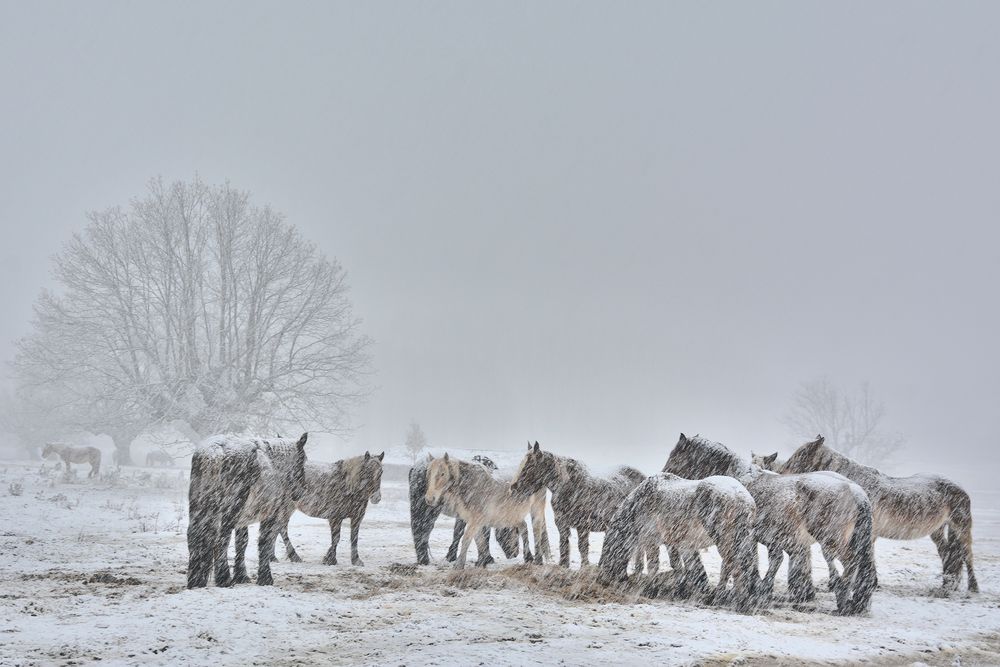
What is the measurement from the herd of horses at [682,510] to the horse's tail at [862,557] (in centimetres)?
1

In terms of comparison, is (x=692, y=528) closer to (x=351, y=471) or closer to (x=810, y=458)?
(x=810, y=458)

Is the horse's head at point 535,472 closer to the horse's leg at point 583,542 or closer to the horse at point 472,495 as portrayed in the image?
the horse at point 472,495

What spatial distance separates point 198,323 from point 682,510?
2366 cm

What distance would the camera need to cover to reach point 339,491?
38.9 ft

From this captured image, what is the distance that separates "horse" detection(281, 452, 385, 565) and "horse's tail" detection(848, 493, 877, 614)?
7.57m

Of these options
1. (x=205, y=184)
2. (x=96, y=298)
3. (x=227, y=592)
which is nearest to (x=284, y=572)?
(x=227, y=592)

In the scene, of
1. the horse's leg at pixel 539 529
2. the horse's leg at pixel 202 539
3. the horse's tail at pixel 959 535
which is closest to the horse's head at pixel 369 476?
the horse's leg at pixel 539 529

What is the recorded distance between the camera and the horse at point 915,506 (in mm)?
9789

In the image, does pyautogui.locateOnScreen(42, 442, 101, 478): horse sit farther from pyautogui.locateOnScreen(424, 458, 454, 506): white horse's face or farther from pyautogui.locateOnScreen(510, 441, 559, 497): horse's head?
pyautogui.locateOnScreen(510, 441, 559, 497): horse's head

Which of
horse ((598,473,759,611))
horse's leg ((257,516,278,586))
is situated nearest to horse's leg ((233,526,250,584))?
horse's leg ((257,516,278,586))

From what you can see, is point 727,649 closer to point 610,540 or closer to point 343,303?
point 610,540

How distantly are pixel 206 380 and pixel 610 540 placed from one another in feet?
63.1

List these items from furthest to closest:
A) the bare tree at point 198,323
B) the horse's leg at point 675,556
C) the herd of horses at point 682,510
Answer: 1. the bare tree at point 198,323
2. the horse's leg at point 675,556
3. the herd of horses at point 682,510

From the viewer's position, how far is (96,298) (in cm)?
2409
